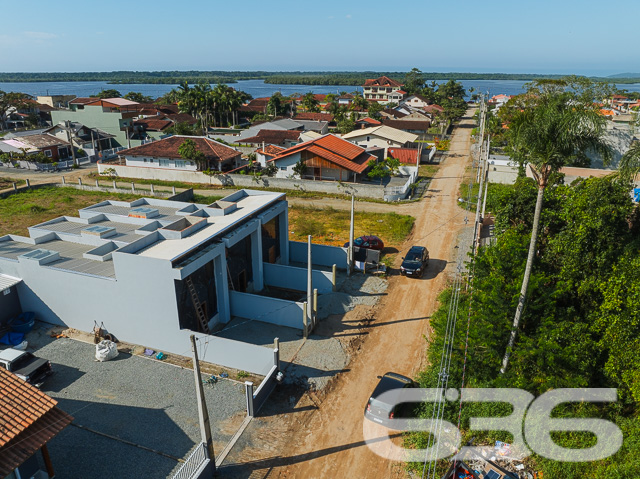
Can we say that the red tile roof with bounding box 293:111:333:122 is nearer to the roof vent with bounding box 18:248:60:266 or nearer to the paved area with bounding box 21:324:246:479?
the roof vent with bounding box 18:248:60:266

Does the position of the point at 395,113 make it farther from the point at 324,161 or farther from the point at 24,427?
the point at 24,427

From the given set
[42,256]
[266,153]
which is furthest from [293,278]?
[266,153]

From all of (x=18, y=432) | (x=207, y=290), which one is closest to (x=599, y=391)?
(x=207, y=290)

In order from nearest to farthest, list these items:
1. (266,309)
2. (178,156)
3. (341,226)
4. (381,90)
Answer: (266,309) → (341,226) → (178,156) → (381,90)

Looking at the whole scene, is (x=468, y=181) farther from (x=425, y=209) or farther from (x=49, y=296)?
(x=49, y=296)

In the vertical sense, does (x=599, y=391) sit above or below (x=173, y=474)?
above

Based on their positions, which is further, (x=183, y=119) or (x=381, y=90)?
(x=381, y=90)

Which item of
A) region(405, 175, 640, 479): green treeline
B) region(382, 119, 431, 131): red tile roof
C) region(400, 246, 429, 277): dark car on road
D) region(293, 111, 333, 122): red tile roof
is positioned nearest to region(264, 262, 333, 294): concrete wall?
region(400, 246, 429, 277): dark car on road
